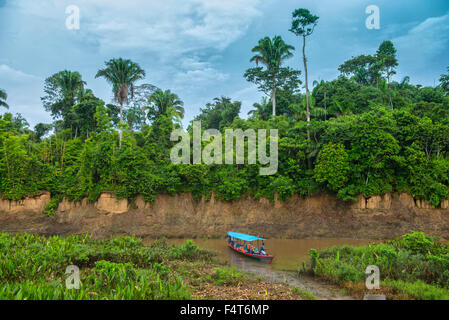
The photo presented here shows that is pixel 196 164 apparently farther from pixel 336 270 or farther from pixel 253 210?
pixel 336 270

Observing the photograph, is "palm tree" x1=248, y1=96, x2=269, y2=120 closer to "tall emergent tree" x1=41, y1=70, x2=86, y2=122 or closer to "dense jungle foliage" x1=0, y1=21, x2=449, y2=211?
"dense jungle foliage" x1=0, y1=21, x2=449, y2=211

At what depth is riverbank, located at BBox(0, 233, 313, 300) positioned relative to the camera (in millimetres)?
6957

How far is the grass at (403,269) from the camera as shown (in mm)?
8227

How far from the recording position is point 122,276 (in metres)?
8.15

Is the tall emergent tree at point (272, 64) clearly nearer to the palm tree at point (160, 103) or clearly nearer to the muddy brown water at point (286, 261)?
the palm tree at point (160, 103)

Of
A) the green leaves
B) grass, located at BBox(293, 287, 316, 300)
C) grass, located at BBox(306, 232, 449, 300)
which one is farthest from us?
the green leaves

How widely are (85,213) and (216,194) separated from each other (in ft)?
36.5

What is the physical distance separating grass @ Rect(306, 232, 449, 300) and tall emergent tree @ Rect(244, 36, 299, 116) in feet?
75.9

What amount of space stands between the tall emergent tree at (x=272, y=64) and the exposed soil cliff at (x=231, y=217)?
1509 cm

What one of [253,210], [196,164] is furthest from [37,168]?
[253,210]

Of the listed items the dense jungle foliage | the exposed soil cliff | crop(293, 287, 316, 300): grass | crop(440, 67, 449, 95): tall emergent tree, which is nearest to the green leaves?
the dense jungle foliage

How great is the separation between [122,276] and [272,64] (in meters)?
29.9

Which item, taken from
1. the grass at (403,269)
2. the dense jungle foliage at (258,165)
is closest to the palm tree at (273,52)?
the dense jungle foliage at (258,165)

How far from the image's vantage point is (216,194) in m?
22.5
